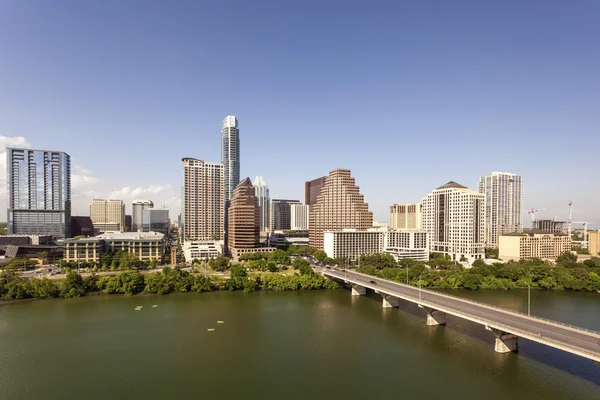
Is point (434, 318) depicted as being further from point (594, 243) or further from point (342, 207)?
point (594, 243)

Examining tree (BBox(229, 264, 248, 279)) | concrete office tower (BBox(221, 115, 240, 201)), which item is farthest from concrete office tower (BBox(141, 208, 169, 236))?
tree (BBox(229, 264, 248, 279))

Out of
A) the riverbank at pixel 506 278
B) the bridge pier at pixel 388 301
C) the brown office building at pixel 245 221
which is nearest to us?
the bridge pier at pixel 388 301

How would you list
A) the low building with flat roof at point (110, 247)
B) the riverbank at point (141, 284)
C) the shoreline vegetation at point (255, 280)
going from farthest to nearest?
the low building with flat roof at point (110, 247) → the shoreline vegetation at point (255, 280) → the riverbank at point (141, 284)

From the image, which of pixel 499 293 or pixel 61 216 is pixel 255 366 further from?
pixel 61 216

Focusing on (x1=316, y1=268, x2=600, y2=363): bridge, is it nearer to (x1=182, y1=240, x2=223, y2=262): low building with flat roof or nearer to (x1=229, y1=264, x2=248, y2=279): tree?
(x1=229, y1=264, x2=248, y2=279): tree

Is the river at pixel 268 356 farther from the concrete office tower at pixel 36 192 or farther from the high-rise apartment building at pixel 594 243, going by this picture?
the high-rise apartment building at pixel 594 243

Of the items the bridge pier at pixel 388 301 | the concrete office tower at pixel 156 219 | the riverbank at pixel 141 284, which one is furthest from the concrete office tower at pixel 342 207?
the concrete office tower at pixel 156 219

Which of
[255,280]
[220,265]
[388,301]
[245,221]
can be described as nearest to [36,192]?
[245,221]
